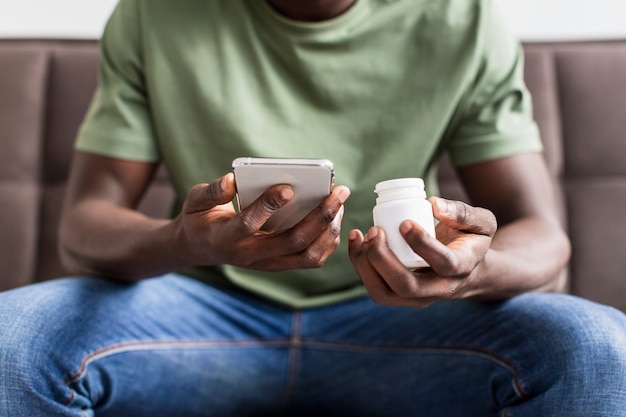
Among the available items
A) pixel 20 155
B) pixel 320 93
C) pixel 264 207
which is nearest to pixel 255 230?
pixel 264 207

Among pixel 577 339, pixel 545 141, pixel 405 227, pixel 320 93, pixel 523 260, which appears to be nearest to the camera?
pixel 405 227

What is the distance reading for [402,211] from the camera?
624 millimetres

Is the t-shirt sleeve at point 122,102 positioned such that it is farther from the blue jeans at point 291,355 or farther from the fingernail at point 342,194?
the fingernail at point 342,194

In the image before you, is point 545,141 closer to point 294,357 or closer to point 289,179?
point 294,357

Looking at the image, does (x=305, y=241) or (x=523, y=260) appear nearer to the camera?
(x=305, y=241)

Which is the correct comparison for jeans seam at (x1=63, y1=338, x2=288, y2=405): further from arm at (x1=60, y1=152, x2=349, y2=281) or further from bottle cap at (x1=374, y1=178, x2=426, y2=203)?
bottle cap at (x1=374, y1=178, x2=426, y2=203)

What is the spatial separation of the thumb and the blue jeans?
259 millimetres

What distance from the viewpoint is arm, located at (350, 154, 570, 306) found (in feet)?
2.08

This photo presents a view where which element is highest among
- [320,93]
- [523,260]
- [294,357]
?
[320,93]

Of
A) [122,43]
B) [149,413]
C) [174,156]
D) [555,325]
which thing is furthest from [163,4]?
[555,325]

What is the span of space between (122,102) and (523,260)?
2.14 ft

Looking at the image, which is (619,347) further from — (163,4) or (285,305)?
(163,4)

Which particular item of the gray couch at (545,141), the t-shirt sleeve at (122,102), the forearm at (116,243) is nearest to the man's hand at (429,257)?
the forearm at (116,243)

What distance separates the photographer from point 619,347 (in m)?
0.71
